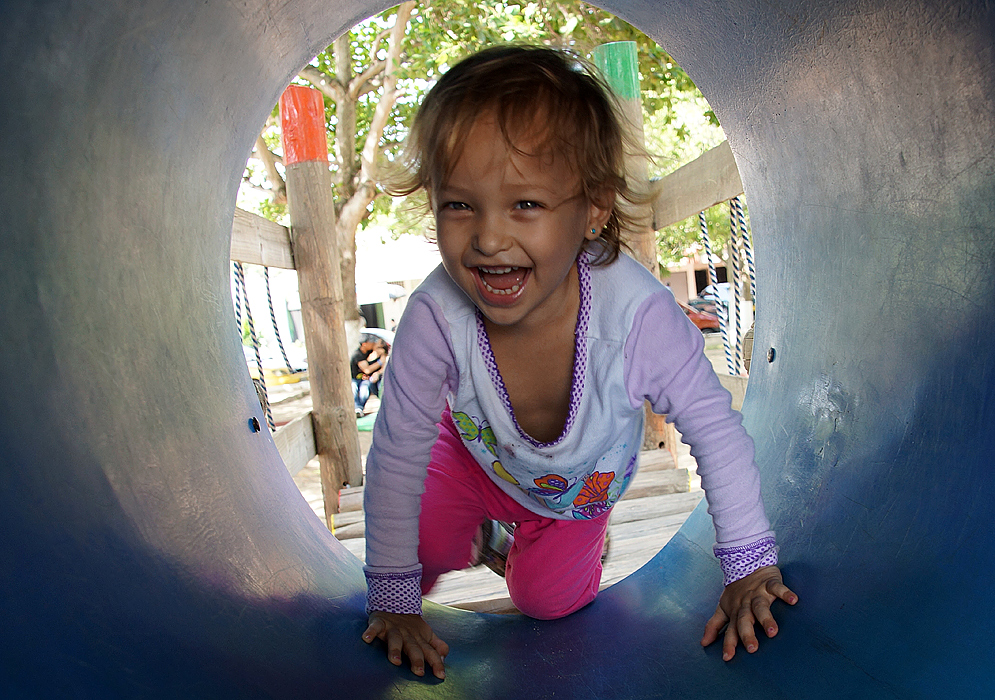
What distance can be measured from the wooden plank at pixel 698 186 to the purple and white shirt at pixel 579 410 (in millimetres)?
1346

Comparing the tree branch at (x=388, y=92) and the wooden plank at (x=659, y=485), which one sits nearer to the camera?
the wooden plank at (x=659, y=485)

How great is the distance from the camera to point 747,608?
4.48 ft

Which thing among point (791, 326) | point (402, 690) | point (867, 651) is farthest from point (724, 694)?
point (791, 326)

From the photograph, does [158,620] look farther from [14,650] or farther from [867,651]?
[867,651]

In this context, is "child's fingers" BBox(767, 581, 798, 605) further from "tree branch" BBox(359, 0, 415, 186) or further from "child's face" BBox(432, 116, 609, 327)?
"tree branch" BBox(359, 0, 415, 186)

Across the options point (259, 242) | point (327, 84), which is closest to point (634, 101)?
point (259, 242)

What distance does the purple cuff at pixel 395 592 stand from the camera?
144cm

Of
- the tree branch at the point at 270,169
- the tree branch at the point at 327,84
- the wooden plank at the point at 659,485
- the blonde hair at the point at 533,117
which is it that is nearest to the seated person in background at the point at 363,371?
the tree branch at the point at 270,169

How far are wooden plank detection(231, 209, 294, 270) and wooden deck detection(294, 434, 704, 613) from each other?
1.15 meters

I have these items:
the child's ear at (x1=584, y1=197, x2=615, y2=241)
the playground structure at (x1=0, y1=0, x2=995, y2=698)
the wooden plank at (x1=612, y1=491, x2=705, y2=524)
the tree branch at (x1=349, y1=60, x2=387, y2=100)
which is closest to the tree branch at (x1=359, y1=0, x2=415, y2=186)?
the tree branch at (x1=349, y1=60, x2=387, y2=100)

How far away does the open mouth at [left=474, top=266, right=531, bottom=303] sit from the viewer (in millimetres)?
1338

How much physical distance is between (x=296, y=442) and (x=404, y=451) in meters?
2.22

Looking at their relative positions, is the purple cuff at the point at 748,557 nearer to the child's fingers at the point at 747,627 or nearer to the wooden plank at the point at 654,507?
the child's fingers at the point at 747,627

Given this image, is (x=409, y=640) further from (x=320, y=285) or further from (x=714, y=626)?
(x=320, y=285)
